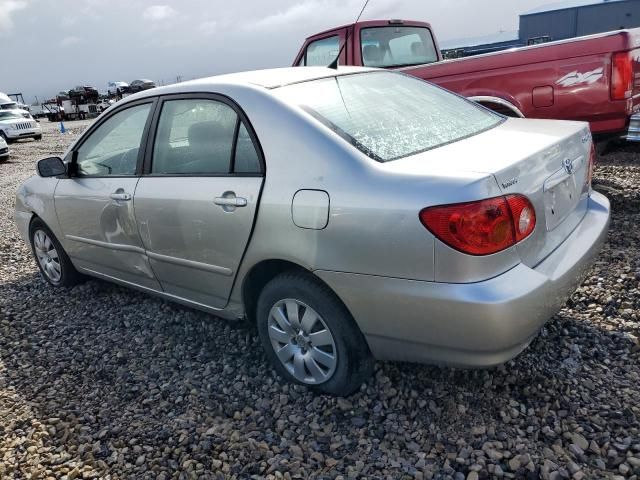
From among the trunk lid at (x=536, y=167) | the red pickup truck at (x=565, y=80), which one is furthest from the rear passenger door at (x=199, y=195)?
the red pickup truck at (x=565, y=80)

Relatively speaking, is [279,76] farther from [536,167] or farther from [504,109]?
[504,109]

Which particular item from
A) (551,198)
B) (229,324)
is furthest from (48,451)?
(551,198)

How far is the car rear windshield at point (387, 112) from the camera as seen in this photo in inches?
99.8

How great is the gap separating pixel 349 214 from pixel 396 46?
5283 millimetres

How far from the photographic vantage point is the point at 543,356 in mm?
2889

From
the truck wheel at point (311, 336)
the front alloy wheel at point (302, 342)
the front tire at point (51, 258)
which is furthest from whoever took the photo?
the front tire at point (51, 258)

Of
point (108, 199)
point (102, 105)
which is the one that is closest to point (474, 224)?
point (108, 199)

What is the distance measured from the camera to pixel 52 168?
3857mm

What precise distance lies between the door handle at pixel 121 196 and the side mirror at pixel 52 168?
68 centimetres

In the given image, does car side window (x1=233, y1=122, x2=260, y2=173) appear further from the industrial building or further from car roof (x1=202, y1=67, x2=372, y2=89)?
the industrial building

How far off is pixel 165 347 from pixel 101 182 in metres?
1.20

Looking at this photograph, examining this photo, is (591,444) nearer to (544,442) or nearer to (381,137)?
(544,442)

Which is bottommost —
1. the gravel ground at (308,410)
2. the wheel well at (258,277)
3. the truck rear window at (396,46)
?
the gravel ground at (308,410)

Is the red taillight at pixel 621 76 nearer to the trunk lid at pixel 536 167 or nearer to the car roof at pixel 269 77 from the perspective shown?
the trunk lid at pixel 536 167
